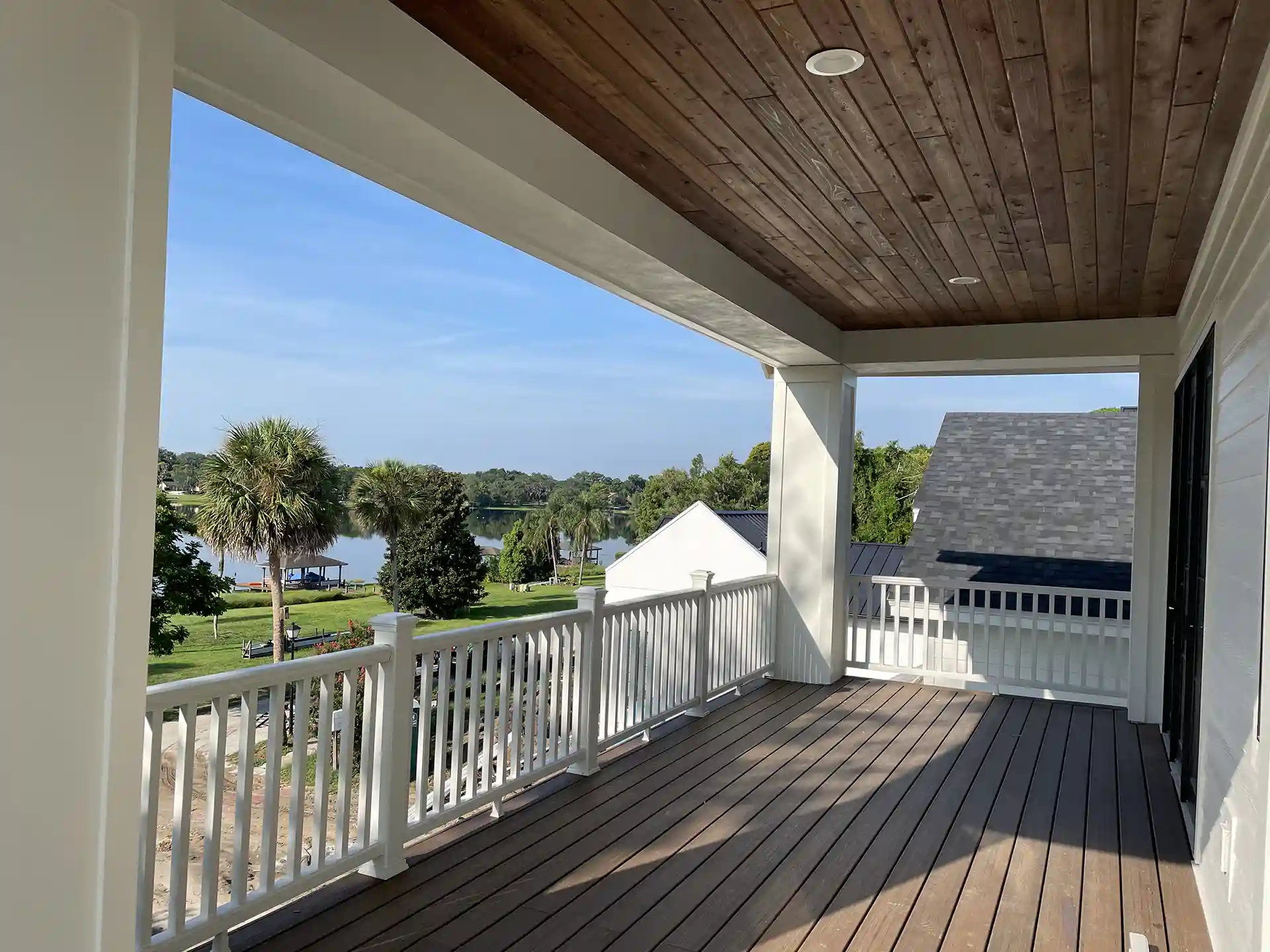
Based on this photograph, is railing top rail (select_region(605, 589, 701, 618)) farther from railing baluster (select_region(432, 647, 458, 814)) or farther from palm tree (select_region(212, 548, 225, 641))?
palm tree (select_region(212, 548, 225, 641))

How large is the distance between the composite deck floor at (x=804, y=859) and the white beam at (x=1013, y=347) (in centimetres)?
259

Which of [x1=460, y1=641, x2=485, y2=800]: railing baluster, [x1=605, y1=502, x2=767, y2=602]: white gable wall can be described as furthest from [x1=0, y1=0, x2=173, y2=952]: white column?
[x1=605, y1=502, x2=767, y2=602]: white gable wall

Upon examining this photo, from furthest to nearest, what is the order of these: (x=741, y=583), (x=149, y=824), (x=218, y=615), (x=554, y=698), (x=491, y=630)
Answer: (x=218, y=615) → (x=741, y=583) → (x=554, y=698) → (x=491, y=630) → (x=149, y=824)

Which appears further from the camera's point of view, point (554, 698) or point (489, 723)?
point (554, 698)

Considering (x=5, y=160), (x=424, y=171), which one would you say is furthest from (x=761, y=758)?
(x=5, y=160)

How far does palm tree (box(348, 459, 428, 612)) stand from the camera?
24375mm

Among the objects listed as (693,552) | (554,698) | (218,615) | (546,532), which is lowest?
(218,615)

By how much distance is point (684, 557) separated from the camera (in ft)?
70.5

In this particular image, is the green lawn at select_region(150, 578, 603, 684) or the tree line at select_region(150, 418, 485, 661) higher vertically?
the tree line at select_region(150, 418, 485, 661)

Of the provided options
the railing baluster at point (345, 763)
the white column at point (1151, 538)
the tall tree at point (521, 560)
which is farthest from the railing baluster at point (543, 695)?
the tall tree at point (521, 560)

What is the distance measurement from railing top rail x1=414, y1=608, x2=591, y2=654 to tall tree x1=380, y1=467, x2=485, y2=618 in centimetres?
2058

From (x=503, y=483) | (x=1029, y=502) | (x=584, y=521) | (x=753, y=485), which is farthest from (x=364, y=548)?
(x=753, y=485)

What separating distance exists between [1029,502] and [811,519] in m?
4.53

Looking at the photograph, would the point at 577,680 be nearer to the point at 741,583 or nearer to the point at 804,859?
the point at 804,859
